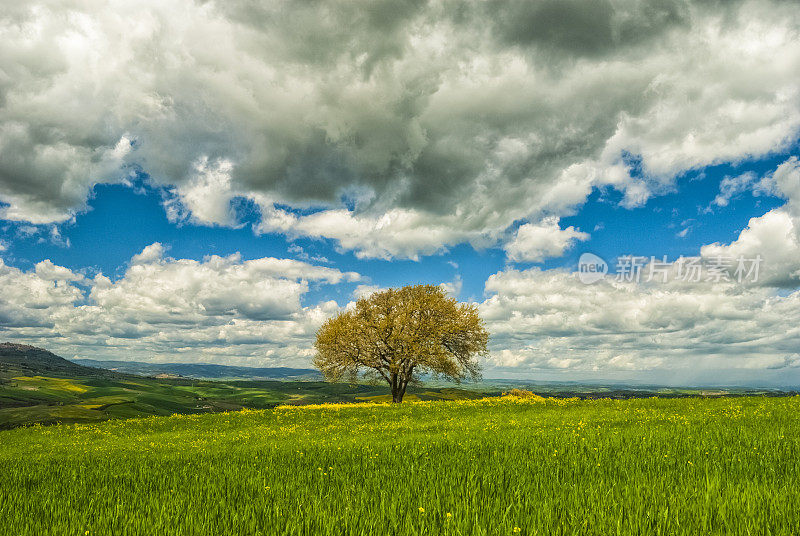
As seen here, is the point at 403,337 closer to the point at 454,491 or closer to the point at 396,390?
the point at 396,390

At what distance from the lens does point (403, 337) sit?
48.7 meters

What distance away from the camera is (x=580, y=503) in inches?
203

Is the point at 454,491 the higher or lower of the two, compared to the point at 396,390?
higher

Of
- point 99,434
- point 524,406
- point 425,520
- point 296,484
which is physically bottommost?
point 99,434

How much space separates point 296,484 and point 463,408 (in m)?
27.4

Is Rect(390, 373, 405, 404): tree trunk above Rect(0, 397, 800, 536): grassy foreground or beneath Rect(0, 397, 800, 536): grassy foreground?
A: beneath

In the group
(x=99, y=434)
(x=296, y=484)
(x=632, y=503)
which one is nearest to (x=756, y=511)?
(x=632, y=503)

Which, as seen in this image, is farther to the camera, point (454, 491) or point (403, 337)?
point (403, 337)

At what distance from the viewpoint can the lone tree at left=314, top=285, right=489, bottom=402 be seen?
4866 centimetres

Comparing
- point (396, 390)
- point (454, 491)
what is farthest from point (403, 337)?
point (454, 491)

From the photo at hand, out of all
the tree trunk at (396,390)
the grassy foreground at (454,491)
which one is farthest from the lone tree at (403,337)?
the grassy foreground at (454,491)

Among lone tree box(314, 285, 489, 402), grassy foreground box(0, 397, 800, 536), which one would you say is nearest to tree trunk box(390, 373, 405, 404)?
lone tree box(314, 285, 489, 402)

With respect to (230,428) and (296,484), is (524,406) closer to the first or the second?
(230,428)

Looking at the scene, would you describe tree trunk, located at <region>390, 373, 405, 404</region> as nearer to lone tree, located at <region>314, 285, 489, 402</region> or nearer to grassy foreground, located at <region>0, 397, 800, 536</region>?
lone tree, located at <region>314, 285, 489, 402</region>
